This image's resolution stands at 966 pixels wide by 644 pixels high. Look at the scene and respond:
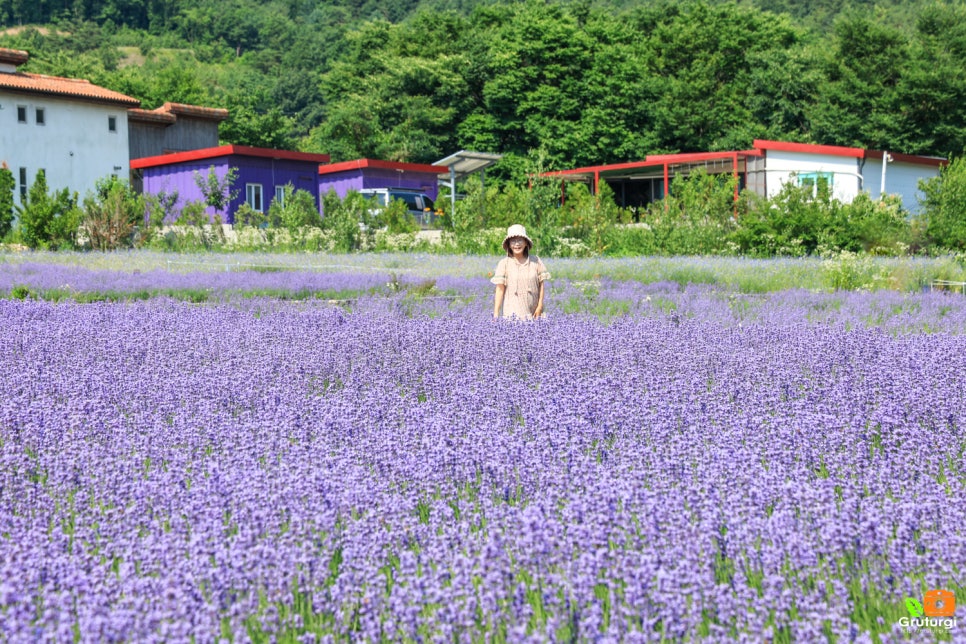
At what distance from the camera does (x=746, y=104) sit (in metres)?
45.8

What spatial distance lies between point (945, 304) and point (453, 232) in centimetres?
1545

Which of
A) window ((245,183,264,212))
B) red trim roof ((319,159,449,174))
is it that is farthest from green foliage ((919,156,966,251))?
window ((245,183,264,212))

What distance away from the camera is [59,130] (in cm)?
3616

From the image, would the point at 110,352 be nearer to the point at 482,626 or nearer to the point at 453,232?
the point at 482,626

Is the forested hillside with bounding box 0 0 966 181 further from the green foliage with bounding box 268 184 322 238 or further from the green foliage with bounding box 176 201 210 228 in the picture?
the green foliage with bounding box 176 201 210 228

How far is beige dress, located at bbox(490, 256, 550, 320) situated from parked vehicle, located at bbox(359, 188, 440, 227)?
25207mm

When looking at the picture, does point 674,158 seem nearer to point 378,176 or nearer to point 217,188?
point 378,176

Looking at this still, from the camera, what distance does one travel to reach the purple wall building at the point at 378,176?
37.4m

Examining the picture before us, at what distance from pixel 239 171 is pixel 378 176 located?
5.86 meters

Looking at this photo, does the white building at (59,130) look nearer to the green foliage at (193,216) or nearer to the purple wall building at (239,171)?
the purple wall building at (239,171)

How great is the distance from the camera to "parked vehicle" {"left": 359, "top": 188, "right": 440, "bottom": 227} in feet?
114

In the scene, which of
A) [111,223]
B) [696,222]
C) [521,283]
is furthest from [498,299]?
[111,223]

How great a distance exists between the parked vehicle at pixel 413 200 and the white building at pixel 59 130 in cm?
955

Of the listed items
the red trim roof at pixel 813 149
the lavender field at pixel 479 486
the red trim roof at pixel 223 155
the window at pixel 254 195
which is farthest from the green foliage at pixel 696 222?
the window at pixel 254 195
